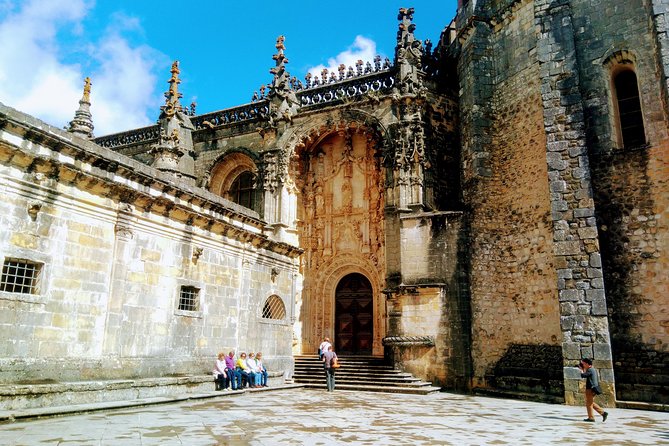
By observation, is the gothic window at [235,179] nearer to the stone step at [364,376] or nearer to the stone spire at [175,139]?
the stone spire at [175,139]

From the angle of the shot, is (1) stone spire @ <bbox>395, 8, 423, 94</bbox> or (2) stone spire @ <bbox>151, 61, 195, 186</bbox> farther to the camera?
(2) stone spire @ <bbox>151, 61, 195, 186</bbox>

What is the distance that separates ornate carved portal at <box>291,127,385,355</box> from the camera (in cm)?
1936

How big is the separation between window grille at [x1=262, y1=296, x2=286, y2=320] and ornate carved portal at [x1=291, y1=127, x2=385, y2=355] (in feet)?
12.1

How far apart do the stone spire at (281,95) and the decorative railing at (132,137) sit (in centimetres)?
655

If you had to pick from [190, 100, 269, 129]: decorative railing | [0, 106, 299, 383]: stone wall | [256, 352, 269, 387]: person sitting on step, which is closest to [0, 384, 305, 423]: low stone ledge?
[0, 106, 299, 383]: stone wall

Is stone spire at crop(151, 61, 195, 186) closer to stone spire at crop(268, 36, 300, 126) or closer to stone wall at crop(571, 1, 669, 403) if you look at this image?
stone spire at crop(268, 36, 300, 126)

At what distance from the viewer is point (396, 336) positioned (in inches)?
644

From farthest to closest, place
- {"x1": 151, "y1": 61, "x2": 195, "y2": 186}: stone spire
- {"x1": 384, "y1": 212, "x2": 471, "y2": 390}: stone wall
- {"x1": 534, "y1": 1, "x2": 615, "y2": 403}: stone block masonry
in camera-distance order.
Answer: {"x1": 151, "y1": 61, "x2": 195, "y2": 186}: stone spire
{"x1": 384, "y1": 212, "x2": 471, "y2": 390}: stone wall
{"x1": 534, "y1": 1, "x2": 615, "y2": 403}: stone block masonry

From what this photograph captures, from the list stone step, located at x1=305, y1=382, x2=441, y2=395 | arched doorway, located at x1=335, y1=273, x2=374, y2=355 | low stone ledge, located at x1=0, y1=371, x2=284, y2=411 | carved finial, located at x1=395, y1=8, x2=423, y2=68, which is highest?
carved finial, located at x1=395, y1=8, x2=423, y2=68

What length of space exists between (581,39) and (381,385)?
11.4 metres

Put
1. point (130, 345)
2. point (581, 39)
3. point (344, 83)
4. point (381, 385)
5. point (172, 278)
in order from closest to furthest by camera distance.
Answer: point (130, 345) → point (172, 278) → point (581, 39) → point (381, 385) → point (344, 83)

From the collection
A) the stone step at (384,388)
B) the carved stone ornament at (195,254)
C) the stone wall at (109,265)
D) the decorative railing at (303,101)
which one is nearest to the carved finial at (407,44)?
the decorative railing at (303,101)

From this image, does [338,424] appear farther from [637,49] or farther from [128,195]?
[637,49]

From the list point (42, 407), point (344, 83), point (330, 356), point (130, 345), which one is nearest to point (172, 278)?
point (130, 345)
